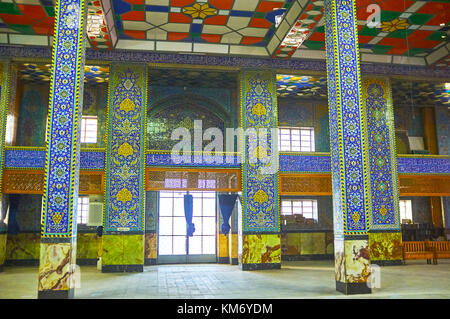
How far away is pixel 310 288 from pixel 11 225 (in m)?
9.14

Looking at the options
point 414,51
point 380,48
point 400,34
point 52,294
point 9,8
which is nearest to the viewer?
point 52,294

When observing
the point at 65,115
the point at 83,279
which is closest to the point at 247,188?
the point at 83,279

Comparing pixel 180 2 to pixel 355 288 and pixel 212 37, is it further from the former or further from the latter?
pixel 355 288

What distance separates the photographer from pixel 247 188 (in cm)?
1112

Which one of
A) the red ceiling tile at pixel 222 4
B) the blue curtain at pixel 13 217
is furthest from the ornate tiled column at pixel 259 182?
the blue curtain at pixel 13 217

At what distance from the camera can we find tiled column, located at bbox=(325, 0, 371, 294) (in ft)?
22.4

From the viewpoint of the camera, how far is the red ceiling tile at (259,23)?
33.3 feet

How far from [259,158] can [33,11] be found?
6.64 m

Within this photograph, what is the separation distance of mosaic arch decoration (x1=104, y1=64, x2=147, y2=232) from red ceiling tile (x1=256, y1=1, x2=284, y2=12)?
364 centimetres

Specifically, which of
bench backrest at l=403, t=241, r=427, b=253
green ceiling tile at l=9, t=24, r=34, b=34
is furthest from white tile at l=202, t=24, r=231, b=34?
bench backrest at l=403, t=241, r=427, b=253

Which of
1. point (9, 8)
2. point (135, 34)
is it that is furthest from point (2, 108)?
point (135, 34)

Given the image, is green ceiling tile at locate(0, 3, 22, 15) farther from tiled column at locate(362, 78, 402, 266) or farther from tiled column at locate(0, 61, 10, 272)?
tiled column at locate(362, 78, 402, 266)

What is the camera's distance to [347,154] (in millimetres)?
7078

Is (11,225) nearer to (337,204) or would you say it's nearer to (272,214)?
(272,214)
